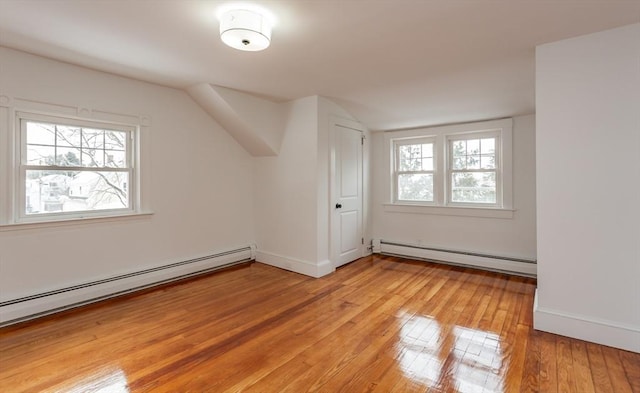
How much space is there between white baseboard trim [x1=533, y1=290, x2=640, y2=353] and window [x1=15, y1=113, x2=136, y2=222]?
431 centimetres

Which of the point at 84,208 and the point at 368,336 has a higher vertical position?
the point at 84,208

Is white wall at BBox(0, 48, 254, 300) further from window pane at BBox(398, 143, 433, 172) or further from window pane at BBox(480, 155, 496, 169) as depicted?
window pane at BBox(480, 155, 496, 169)

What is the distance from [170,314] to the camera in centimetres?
297

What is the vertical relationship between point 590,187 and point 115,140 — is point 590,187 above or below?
below

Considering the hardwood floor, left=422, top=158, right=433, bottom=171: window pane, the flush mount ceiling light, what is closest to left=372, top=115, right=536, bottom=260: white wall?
left=422, top=158, right=433, bottom=171: window pane

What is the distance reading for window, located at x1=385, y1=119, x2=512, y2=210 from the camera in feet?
14.2

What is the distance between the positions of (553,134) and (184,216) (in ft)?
13.4

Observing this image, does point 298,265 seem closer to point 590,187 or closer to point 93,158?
point 93,158

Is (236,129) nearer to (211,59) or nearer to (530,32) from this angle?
(211,59)

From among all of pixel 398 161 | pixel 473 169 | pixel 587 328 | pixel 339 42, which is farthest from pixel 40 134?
pixel 473 169

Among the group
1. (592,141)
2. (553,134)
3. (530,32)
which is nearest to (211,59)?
(530,32)

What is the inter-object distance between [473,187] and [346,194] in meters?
1.89

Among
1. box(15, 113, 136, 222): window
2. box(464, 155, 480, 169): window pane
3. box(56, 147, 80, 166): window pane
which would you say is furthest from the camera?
box(464, 155, 480, 169): window pane

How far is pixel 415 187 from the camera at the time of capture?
203 inches
